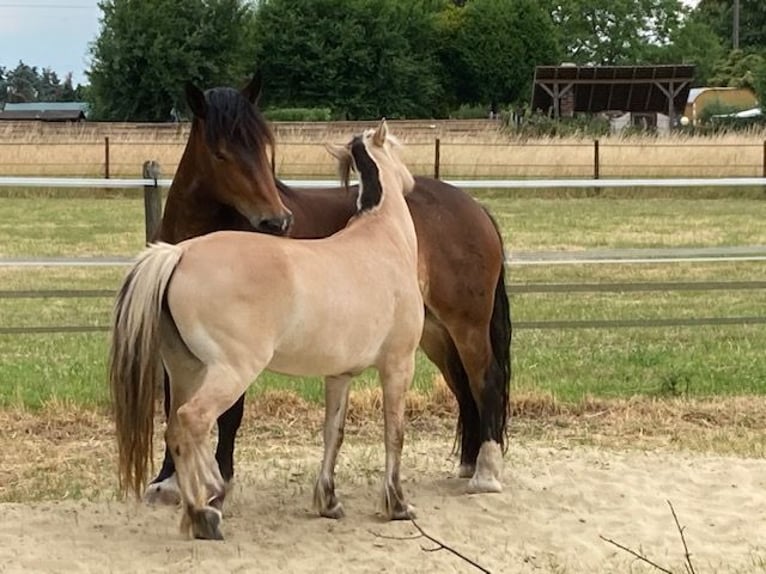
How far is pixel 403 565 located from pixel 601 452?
7.43 ft

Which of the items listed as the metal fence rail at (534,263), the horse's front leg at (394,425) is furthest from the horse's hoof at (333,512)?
the metal fence rail at (534,263)

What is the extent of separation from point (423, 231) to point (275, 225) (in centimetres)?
106

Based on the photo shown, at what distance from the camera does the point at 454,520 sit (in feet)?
16.6

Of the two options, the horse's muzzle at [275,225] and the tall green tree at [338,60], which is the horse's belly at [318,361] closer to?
the horse's muzzle at [275,225]

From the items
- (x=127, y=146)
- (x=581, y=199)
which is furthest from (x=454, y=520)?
(x=127, y=146)

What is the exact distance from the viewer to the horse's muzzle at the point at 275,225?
471cm

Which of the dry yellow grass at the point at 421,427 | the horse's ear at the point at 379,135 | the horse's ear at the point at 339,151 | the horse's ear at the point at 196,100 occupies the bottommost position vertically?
the dry yellow grass at the point at 421,427

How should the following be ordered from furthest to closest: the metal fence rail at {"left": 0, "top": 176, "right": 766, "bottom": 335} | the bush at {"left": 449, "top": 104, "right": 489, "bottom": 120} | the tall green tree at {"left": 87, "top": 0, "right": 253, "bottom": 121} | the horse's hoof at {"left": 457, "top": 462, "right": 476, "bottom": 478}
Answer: the bush at {"left": 449, "top": 104, "right": 489, "bottom": 120} → the tall green tree at {"left": 87, "top": 0, "right": 253, "bottom": 121} → the metal fence rail at {"left": 0, "top": 176, "right": 766, "bottom": 335} → the horse's hoof at {"left": 457, "top": 462, "right": 476, "bottom": 478}

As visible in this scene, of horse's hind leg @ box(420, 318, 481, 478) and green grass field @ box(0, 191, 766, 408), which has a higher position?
horse's hind leg @ box(420, 318, 481, 478)

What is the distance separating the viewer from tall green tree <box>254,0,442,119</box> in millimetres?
51219

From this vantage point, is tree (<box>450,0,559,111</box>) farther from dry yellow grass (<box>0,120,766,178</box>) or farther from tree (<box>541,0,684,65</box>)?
dry yellow grass (<box>0,120,766,178</box>)

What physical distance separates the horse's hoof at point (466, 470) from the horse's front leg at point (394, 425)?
834 millimetres

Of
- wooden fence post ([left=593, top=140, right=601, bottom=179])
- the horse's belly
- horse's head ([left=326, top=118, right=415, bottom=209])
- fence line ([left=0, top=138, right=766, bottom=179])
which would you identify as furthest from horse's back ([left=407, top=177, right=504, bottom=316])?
wooden fence post ([left=593, top=140, right=601, bottom=179])

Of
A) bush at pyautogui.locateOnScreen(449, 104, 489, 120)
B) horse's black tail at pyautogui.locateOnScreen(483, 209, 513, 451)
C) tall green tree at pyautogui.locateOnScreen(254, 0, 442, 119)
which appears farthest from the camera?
bush at pyautogui.locateOnScreen(449, 104, 489, 120)
